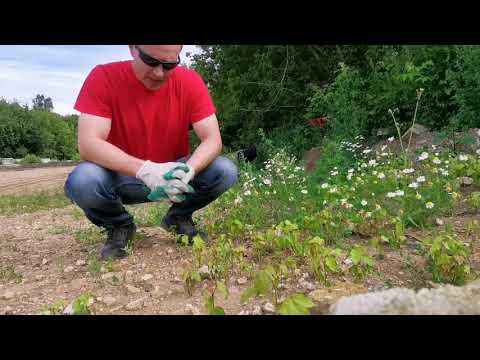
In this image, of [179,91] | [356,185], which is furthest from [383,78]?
[179,91]

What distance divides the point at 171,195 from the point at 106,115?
2.19 feet

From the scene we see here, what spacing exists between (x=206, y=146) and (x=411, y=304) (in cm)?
188

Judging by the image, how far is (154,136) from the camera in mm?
2936

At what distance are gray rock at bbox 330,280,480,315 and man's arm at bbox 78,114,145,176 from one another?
1.66 metres

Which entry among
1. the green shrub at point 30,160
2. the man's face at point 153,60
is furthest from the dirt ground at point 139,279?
the green shrub at point 30,160

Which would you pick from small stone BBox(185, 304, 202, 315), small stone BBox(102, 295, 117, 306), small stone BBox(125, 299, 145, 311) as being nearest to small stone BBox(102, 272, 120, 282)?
small stone BBox(102, 295, 117, 306)

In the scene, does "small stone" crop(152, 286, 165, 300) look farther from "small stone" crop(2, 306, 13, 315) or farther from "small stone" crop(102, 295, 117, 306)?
"small stone" crop(2, 306, 13, 315)

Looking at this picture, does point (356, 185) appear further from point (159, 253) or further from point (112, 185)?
point (112, 185)

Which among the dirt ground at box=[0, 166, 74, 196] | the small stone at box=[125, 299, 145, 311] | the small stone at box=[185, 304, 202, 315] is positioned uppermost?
the small stone at box=[185, 304, 202, 315]

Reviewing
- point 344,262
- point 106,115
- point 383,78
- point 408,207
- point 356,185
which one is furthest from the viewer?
point 383,78

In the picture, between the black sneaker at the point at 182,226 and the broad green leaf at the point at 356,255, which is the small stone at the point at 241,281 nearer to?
the broad green leaf at the point at 356,255

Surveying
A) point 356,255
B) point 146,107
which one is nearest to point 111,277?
point 146,107

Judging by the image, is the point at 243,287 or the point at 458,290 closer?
the point at 458,290

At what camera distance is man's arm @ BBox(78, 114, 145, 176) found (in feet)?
8.56
